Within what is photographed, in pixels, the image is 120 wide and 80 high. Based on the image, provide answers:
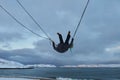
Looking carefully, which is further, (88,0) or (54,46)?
(54,46)

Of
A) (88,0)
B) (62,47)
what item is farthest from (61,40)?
(88,0)

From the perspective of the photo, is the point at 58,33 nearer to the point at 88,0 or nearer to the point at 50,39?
the point at 50,39

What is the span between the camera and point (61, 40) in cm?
1741

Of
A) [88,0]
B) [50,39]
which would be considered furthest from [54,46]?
→ [88,0]

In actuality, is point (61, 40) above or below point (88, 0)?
below

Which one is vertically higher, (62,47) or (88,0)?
(88,0)

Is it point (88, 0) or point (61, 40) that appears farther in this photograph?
point (61, 40)

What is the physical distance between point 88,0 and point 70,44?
14.2ft

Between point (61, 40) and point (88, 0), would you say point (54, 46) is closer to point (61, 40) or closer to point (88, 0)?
point (61, 40)

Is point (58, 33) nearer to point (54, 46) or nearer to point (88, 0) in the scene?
point (54, 46)

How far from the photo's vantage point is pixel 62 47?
17281 millimetres

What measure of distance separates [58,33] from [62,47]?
0.91 metres

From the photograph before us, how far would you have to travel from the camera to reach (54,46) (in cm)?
1777

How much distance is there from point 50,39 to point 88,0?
5.04m
